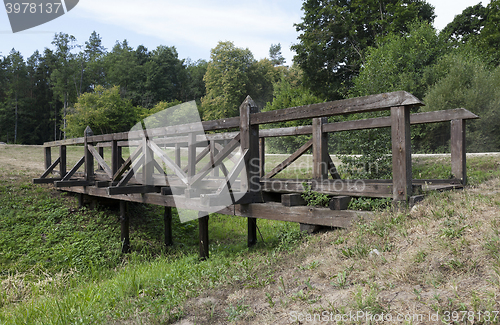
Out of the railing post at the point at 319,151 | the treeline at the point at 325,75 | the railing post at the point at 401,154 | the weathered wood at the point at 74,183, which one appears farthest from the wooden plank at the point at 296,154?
the weathered wood at the point at 74,183

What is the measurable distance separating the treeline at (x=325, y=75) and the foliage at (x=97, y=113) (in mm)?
120

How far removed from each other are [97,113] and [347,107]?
35.3m

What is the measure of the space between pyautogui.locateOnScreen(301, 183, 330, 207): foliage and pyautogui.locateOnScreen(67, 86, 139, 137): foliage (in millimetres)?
34097

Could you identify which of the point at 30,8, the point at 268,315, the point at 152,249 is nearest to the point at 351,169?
the point at 152,249

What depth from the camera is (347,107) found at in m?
4.42

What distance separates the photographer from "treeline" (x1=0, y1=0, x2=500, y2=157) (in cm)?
1958

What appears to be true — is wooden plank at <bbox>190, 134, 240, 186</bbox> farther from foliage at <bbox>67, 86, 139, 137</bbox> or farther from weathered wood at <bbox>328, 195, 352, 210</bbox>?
foliage at <bbox>67, 86, 139, 137</bbox>

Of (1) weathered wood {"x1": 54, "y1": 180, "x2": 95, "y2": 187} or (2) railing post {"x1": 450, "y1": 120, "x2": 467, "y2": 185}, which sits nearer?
(2) railing post {"x1": 450, "y1": 120, "x2": 467, "y2": 185}

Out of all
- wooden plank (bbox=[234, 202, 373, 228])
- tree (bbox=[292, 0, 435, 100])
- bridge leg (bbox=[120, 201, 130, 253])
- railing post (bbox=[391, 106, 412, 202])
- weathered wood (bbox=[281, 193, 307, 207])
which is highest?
tree (bbox=[292, 0, 435, 100])

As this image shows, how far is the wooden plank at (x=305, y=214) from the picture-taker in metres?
4.48

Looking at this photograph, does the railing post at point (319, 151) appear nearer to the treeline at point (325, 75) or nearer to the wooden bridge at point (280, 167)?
the wooden bridge at point (280, 167)

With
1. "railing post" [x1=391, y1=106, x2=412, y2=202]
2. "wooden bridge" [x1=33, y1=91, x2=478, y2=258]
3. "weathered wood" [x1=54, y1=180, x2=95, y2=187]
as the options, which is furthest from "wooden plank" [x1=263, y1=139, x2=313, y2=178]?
"weathered wood" [x1=54, y1=180, x2=95, y2=187]

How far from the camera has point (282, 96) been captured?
30.1 meters

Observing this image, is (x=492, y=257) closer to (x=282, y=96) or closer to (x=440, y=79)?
(x=440, y=79)
